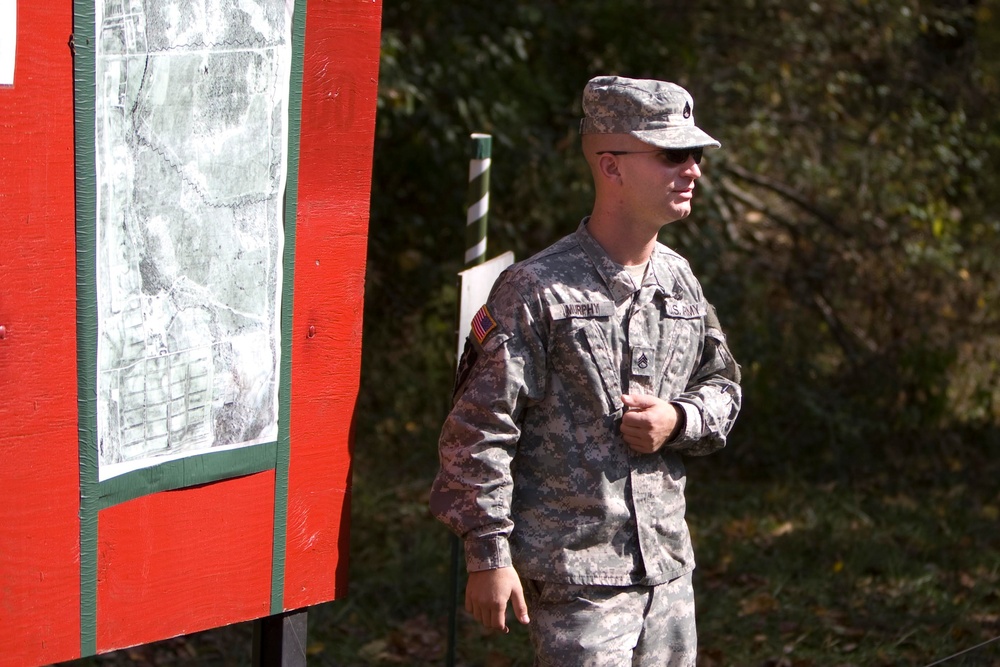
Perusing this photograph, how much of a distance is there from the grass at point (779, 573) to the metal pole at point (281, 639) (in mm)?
1775

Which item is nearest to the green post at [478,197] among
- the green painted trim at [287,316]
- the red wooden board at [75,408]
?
the red wooden board at [75,408]

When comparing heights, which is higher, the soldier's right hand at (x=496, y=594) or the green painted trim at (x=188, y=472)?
the green painted trim at (x=188, y=472)

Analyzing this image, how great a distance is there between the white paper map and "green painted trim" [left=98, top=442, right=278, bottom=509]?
0.07 ft

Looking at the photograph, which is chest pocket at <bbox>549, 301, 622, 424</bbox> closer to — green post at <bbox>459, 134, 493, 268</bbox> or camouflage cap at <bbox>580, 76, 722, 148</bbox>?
camouflage cap at <bbox>580, 76, 722, 148</bbox>

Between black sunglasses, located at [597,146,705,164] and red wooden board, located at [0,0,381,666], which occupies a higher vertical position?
black sunglasses, located at [597,146,705,164]

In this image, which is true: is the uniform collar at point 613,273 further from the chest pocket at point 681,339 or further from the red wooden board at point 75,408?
the red wooden board at point 75,408

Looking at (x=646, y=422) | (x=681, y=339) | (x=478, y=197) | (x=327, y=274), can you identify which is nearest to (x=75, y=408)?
(x=327, y=274)

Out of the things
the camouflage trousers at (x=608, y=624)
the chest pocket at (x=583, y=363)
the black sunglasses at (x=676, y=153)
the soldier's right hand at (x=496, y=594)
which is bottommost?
the camouflage trousers at (x=608, y=624)

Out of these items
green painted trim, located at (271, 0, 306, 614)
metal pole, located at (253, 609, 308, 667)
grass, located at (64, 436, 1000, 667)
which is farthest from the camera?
grass, located at (64, 436, 1000, 667)

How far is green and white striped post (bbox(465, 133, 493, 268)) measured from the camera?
3.49 metres

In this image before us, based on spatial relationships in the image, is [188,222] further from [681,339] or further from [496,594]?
[681,339]

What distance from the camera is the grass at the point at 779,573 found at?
4.72 meters

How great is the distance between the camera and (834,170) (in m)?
7.72

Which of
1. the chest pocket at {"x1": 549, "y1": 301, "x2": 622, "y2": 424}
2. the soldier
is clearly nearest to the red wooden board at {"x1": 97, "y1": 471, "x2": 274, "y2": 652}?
the soldier
